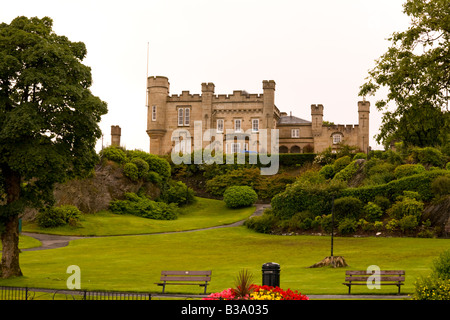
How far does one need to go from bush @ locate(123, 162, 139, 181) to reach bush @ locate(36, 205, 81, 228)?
10912mm

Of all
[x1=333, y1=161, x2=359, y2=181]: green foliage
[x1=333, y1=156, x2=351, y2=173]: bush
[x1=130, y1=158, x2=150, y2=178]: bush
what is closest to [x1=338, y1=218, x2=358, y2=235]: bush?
[x1=333, y1=161, x2=359, y2=181]: green foliage

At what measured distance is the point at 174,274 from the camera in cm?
2108

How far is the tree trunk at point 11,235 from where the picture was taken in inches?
1001

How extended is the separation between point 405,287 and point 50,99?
16045mm

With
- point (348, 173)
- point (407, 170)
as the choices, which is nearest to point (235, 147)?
point (348, 173)

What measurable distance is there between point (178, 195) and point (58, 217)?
17.7m

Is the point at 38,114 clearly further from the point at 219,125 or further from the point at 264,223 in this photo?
the point at 219,125

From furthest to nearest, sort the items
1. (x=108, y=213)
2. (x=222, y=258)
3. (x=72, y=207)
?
(x=108, y=213) → (x=72, y=207) → (x=222, y=258)

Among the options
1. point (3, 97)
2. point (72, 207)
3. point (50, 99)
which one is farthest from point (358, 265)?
point (72, 207)

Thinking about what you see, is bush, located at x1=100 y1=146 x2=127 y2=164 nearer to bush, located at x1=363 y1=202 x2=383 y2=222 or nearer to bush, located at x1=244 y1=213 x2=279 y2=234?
bush, located at x1=244 y1=213 x2=279 y2=234

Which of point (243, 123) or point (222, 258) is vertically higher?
point (243, 123)

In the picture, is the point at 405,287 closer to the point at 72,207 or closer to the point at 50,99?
the point at 50,99

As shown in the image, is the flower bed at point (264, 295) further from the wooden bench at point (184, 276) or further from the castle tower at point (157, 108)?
the castle tower at point (157, 108)

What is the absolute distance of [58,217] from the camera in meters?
48.0
